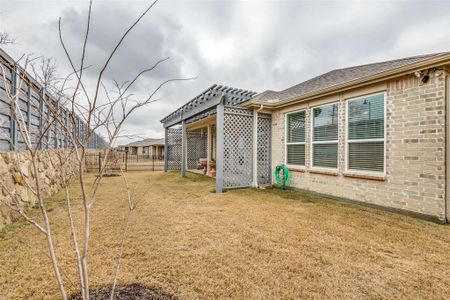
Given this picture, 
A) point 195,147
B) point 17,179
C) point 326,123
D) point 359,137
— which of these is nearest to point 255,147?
point 326,123

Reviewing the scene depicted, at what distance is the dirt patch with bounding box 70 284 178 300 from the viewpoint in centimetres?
186

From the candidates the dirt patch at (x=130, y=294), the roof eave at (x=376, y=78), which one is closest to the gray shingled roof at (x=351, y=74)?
the roof eave at (x=376, y=78)

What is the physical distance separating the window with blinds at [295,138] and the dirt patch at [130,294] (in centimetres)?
608

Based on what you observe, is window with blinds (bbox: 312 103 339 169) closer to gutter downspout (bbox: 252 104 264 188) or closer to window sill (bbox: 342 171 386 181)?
window sill (bbox: 342 171 386 181)

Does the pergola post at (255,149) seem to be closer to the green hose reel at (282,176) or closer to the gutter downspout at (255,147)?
the gutter downspout at (255,147)

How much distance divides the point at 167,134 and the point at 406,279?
12.7 m

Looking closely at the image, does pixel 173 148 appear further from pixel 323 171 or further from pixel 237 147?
pixel 323 171

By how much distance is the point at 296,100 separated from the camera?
22.7 feet

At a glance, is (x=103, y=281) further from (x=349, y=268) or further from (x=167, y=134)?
(x=167, y=134)

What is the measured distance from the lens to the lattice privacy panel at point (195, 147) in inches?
562

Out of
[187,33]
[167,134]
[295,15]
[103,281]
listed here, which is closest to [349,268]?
[103,281]

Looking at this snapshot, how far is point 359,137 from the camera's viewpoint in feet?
17.8

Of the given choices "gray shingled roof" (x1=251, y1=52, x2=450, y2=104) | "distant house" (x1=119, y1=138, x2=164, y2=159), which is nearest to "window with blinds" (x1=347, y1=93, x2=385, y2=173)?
"gray shingled roof" (x1=251, y1=52, x2=450, y2=104)

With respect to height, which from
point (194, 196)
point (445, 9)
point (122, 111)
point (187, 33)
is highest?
point (445, 9)
